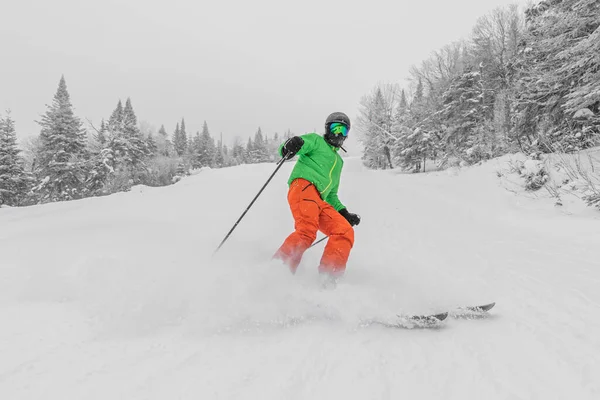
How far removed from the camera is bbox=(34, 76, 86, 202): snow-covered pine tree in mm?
24703

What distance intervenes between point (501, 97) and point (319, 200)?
22.8 metres

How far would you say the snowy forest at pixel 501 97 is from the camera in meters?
8.75

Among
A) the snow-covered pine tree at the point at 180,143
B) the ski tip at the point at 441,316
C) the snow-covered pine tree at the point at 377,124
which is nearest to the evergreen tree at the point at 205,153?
the snow-covered pine tree at the point at 180,143

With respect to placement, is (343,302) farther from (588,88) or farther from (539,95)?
(539,95)

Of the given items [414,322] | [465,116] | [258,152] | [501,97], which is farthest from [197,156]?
[414,322]

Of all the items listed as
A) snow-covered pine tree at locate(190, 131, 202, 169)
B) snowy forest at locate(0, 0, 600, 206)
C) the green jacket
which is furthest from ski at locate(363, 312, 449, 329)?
snow-covered pine tree at locate(190, 131, 202, 169)

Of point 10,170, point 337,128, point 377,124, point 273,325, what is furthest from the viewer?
point 377,124

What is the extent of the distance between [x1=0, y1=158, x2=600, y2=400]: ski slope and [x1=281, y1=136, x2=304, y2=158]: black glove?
118 centimetres

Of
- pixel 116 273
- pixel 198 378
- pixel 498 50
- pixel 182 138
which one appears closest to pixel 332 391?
pixel 198 378

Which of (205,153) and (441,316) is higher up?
(205,153)

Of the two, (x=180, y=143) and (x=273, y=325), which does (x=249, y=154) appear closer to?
(x=180, y=143)

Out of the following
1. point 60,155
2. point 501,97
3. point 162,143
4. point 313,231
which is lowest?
point 313,231

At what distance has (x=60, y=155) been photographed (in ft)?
81.1

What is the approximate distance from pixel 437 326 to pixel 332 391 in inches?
43.5
